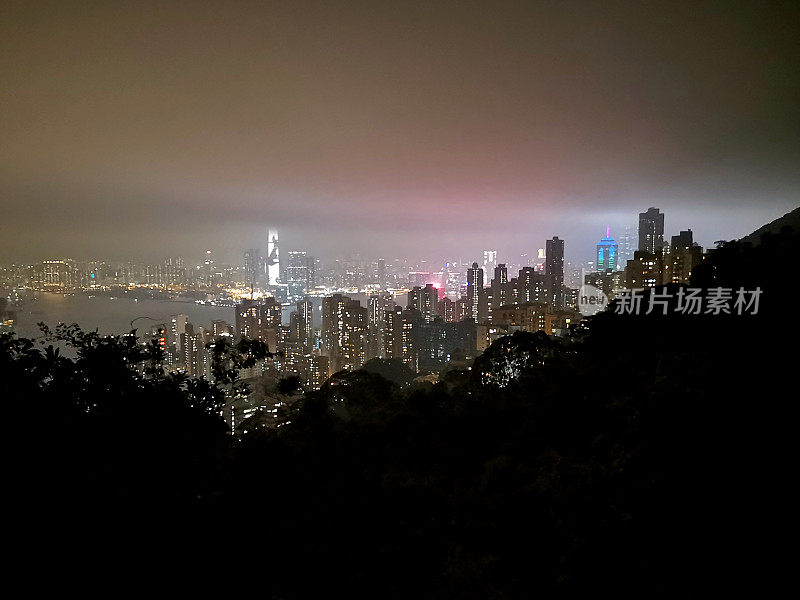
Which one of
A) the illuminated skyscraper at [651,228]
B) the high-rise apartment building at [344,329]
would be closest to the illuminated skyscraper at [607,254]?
the illuminated skyscraper at [651,228]

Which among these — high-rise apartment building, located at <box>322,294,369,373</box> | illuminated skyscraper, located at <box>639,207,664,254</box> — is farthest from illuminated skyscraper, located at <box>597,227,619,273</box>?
high-rise apartment building, located at <box>322,294,369,373</box>

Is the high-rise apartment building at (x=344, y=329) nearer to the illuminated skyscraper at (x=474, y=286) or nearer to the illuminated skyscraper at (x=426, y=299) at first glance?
the illuminated skyscraper at (x=426, y=299)

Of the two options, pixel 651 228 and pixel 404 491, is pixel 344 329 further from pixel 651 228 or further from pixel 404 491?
pixel 404 491

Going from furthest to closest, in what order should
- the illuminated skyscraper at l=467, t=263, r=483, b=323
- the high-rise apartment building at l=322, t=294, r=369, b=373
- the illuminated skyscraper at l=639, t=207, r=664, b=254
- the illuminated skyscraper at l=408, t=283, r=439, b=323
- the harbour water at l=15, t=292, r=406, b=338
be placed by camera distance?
1. the illuminated skyscraper at l=467, t=263, r=483, b=323
2. the illuminated skyscraper at l=408, t=283, r=439, b=323
3. the illuminated skyscraper at l=639, t=207, r=664, b=254
4. the high-rise apartment building at l=322, t=294, r=369, b=373
5. the harbour water at l=15, t=292, r=406, b=338

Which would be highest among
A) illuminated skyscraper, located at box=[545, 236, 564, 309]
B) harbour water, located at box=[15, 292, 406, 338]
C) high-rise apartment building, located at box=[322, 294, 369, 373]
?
illuminated skyscraper, located at box=[545, 236, 564, 309]

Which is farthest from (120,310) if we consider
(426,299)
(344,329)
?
(426,299)

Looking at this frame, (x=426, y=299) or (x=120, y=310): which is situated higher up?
(x=426, y=299)

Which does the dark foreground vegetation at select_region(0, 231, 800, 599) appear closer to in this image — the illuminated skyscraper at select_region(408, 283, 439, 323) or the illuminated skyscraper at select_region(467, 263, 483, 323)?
the illuminated skyscraper at select_region(408, 283, 439, 323)

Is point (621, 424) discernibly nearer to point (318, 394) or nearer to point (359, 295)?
point (318, 394)
